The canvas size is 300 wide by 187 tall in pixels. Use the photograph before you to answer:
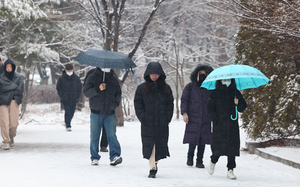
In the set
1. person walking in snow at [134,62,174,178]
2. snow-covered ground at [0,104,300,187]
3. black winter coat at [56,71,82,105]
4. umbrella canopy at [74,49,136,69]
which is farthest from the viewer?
black winter coat at [56,71,82,105]

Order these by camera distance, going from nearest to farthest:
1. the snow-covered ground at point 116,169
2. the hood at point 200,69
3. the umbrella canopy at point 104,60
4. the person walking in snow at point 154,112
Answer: the snow-covered ground at point 116,169, the person walking in snow at point 154,112, the umbrella canopy at point 104,60, the hood at point 200,69

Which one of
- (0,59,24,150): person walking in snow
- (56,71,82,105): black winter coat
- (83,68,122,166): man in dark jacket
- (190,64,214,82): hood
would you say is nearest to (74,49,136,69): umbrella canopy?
(83,68,122,166): man in dark jacket

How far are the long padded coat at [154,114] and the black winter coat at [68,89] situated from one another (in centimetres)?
726

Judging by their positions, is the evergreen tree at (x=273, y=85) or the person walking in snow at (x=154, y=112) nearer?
the person walking in snow at (x=154, y=112)

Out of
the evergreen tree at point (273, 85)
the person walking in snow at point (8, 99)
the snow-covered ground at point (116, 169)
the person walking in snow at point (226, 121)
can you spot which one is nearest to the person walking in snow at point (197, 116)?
the snow-covered ground at point (116, 169)

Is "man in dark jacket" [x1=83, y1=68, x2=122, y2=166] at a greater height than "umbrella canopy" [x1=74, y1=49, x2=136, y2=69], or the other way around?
"umbrella canopy" [x1=74, y1=49, x2=136, y2=69]

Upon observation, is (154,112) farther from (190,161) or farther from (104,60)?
(190,161)

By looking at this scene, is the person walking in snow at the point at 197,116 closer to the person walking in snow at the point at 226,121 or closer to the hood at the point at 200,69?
the hood at the point at 200,69

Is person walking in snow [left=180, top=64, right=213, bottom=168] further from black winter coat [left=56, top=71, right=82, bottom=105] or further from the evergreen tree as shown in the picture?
black winter coat [left=56, top=71, right=82, bottom=105]

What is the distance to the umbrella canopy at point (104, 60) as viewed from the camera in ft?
23.7

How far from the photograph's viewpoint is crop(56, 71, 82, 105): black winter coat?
13469mm

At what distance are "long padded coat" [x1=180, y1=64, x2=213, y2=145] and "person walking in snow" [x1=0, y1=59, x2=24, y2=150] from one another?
13.3 ft

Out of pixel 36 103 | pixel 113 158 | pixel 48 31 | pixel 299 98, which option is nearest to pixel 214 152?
pixel 113 158

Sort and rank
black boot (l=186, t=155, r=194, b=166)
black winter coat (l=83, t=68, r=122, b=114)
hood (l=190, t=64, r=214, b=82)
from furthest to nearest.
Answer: black boot (l=186, t=155, r=194, b=166) → hood (l=190, t=64, r=214, b=82) → black winter coat (l=83, t=68, r=122, b=114)
